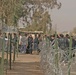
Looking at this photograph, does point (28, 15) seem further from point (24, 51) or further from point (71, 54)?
point (71, 54)

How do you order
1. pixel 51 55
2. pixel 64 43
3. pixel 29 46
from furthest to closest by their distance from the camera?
1. pixel 29 46
2. pixel 64 43
3. pixel 51 55

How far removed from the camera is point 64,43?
21516mm

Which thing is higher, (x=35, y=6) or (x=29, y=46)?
(x=35, y=6)

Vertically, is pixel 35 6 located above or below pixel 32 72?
above

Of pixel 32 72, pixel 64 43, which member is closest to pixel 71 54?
pixel 32 72

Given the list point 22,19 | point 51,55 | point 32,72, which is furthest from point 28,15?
point 51,55

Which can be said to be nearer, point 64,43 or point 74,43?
point 64,43

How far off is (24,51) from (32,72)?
44.5ft

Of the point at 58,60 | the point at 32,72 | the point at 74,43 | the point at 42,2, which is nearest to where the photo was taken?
the point at 58,60

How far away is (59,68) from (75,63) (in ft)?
2.18

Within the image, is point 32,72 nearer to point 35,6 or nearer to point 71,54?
point 71,54

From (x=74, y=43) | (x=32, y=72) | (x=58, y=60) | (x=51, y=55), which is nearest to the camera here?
(x=58, y=60)

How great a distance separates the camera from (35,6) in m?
47.9

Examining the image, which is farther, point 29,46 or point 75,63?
point 29,46
